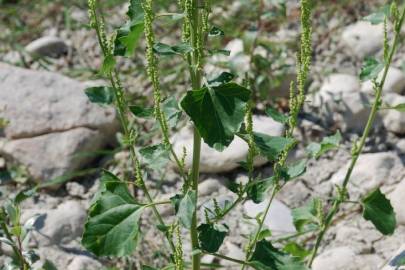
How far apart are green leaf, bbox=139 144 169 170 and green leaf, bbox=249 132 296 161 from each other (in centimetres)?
26

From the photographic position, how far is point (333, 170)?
3.54 metres

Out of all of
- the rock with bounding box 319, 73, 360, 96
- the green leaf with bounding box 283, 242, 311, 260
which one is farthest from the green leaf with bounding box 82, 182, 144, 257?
the rock with bounding box 319, 73, 360, 96

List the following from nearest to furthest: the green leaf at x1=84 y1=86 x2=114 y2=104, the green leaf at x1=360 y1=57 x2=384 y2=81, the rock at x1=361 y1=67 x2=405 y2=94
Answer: the green leaf at x1=84 y1=86 x2=114 y2=104 < the green leaf at x1=360 y1=57 x2=384 y2=81 < the rock at x1=361 y1=67 x2=405 y2=94

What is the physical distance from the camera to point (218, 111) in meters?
1.84

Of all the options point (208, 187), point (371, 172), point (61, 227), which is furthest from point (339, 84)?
point (61, 227)

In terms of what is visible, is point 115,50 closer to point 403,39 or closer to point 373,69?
point 373,69

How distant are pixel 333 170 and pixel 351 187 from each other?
199 mm

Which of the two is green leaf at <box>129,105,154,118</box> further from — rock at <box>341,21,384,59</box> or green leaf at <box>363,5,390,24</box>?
rock at <box>341,21,384,59</box>

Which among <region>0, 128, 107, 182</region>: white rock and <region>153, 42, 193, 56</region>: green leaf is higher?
<region>0, 128, 107, 182</region>: white rock

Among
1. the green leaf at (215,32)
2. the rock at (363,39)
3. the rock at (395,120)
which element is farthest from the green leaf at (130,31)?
the rock at (363,39)

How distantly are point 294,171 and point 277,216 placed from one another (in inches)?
38.9

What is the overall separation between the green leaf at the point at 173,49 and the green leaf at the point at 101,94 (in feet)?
1.31

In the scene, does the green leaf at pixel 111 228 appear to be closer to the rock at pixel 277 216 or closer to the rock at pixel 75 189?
the rock at pixel 277 216

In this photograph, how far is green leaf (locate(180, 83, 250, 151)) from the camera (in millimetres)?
1827
